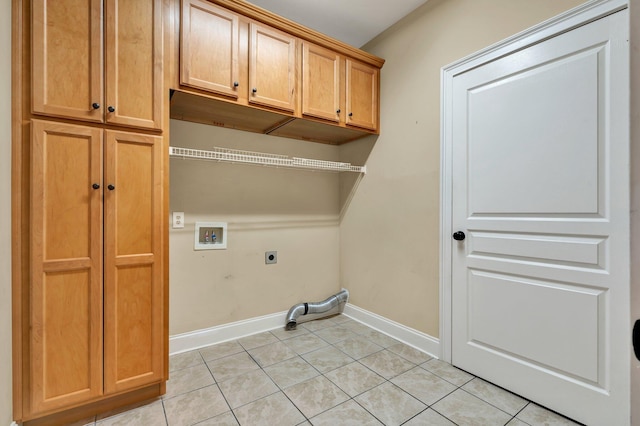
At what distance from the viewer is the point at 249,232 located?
2635mm

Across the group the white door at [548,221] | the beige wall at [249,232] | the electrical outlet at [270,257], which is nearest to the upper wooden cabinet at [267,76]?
the beige wall at [249,232]

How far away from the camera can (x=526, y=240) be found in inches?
69.3

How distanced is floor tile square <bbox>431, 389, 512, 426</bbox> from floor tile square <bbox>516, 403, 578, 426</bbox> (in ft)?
0.27

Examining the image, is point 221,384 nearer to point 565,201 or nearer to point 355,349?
point 355,349

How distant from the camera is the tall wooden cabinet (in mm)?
1448

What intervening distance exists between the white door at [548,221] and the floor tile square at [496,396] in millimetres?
53

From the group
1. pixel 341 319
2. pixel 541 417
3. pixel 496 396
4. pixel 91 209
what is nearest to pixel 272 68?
pixel 91 209

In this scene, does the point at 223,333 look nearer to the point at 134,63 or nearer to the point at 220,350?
the point at 220,350

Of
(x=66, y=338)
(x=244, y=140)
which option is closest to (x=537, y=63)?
(x=244, y=140)

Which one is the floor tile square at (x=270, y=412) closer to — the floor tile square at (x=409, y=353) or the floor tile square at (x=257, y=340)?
the floor tile square at (x=257, y=340)

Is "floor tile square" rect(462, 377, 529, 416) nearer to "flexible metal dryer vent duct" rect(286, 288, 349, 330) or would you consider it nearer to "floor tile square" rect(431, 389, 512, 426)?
"floor tile square" rect(431, 389, 512, 426)

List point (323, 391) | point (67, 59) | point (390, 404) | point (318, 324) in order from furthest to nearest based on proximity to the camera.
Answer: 1. point (318, 324)
2. point (323, 391)
3. point (390, 404)
4. point (67, 59)

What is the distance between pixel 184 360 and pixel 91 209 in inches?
48.7

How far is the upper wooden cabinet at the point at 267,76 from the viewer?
1.89 metres
